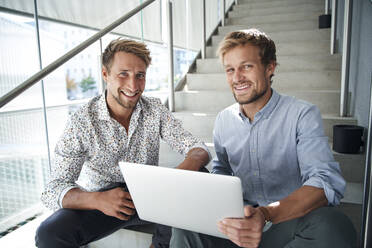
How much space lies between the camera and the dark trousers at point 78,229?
3.35 feet

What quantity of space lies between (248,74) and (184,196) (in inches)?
24.7

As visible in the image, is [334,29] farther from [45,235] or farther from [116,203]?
[45,235]

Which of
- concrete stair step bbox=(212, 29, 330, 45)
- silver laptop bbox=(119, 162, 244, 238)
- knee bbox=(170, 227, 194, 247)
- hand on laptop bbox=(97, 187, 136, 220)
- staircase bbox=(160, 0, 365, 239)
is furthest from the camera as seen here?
concrete stair step bbox=(212, 29, 330, 45)

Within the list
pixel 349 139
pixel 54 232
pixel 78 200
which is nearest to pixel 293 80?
pixel 349 139

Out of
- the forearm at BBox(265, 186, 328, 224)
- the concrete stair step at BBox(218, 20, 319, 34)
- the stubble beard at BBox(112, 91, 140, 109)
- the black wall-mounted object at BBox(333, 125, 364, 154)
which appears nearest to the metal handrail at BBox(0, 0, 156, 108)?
the stubble beard at BBox(112, 91, 140, 109)

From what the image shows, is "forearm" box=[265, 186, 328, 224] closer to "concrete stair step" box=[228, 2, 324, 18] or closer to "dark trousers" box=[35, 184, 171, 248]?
"dark trousers" box=[35, 184, 171, 248]

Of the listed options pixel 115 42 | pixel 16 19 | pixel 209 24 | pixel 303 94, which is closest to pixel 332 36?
pixel 303 94

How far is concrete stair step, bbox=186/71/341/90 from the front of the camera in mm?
2170

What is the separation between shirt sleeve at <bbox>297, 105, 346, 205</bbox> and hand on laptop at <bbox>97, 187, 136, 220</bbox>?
643 mm

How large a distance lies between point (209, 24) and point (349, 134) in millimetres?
4499

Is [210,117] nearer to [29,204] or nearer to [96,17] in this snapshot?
[29,204]

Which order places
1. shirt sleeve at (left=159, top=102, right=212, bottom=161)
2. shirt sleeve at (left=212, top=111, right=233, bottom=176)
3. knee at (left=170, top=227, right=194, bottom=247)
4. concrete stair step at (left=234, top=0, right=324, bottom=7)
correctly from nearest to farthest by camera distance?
1. knee at (left=170, top=227, right=194, bottom=247)
2. shirt sleeve at (left=212, top=111, right=233, bottom=176)
3. shirt sleeve at (left=159, top=102, right=212, bottom=161)
4. concrete stair step at (left=234, top=0, right=324, bottom=7)

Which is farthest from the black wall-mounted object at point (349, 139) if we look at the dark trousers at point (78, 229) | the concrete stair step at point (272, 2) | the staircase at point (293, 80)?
the concrete stair step at point (272, 2)

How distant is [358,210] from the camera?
127cm
